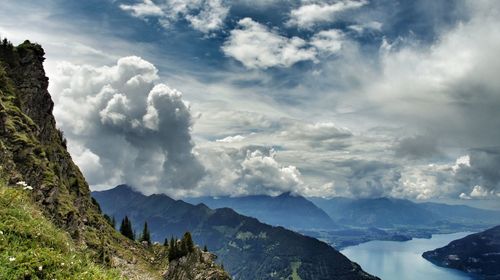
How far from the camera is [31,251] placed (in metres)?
11.7

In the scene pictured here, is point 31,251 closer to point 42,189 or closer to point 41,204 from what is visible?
point 41,204

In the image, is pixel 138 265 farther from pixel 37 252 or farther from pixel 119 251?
pixel 37 252

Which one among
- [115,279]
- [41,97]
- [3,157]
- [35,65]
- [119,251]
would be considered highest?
[35,65]

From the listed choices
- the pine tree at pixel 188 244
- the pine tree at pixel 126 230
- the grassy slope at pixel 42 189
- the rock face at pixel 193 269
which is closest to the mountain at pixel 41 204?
the grassy slope at pixel 42 189

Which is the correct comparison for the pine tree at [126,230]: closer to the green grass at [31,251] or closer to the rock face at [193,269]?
the rock face at [193,269]

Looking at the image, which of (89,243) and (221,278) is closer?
(89,243)

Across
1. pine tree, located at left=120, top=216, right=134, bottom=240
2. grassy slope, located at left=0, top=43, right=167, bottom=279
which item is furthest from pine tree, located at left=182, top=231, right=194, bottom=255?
pine tree, located at left=120, top=216, right=134, bottom=240

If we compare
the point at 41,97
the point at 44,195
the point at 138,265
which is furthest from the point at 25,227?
the point at 41,97

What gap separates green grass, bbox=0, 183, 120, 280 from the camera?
10.8 metres

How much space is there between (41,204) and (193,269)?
51863 millimetres

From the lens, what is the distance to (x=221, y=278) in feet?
311

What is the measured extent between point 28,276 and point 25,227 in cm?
321

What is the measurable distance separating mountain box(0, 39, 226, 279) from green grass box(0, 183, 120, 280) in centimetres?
2

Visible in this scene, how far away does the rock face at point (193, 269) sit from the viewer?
8712 cm
